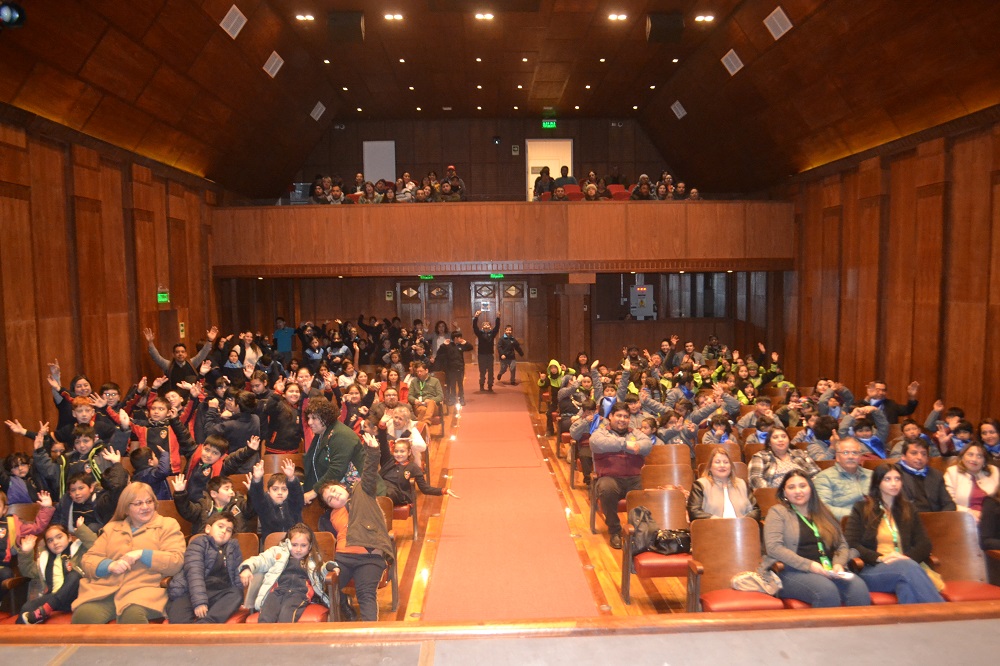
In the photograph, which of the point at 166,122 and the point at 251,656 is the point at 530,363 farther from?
the point at 251,656

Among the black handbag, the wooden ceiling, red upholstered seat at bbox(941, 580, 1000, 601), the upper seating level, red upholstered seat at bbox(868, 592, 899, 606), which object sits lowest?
red upholstered seat at bbox(868, 592, 899, 606)

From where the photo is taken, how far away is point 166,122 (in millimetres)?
9719

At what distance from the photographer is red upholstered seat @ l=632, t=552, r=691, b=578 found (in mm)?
4586

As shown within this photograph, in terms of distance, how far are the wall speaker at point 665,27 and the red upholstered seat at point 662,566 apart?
8386 mm

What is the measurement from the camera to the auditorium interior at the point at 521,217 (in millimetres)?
4793

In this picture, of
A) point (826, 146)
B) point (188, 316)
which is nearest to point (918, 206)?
point (826, 146)

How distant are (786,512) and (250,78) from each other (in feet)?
32.5

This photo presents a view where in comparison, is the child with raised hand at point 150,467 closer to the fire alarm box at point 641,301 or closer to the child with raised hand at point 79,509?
the child with raised hand at point 79,509

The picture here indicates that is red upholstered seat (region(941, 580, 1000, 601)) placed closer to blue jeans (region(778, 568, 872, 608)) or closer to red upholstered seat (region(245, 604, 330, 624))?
blue jeans (region(778, 568, 872, 608))

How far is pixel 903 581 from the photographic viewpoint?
394 centimetres

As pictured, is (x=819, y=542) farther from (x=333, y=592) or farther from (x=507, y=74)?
(x=507, y=74)

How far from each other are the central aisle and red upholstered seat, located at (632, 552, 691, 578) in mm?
497

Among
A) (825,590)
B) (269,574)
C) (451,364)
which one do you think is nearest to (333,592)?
(269,574)

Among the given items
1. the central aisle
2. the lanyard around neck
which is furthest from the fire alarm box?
the lanyard around neck
